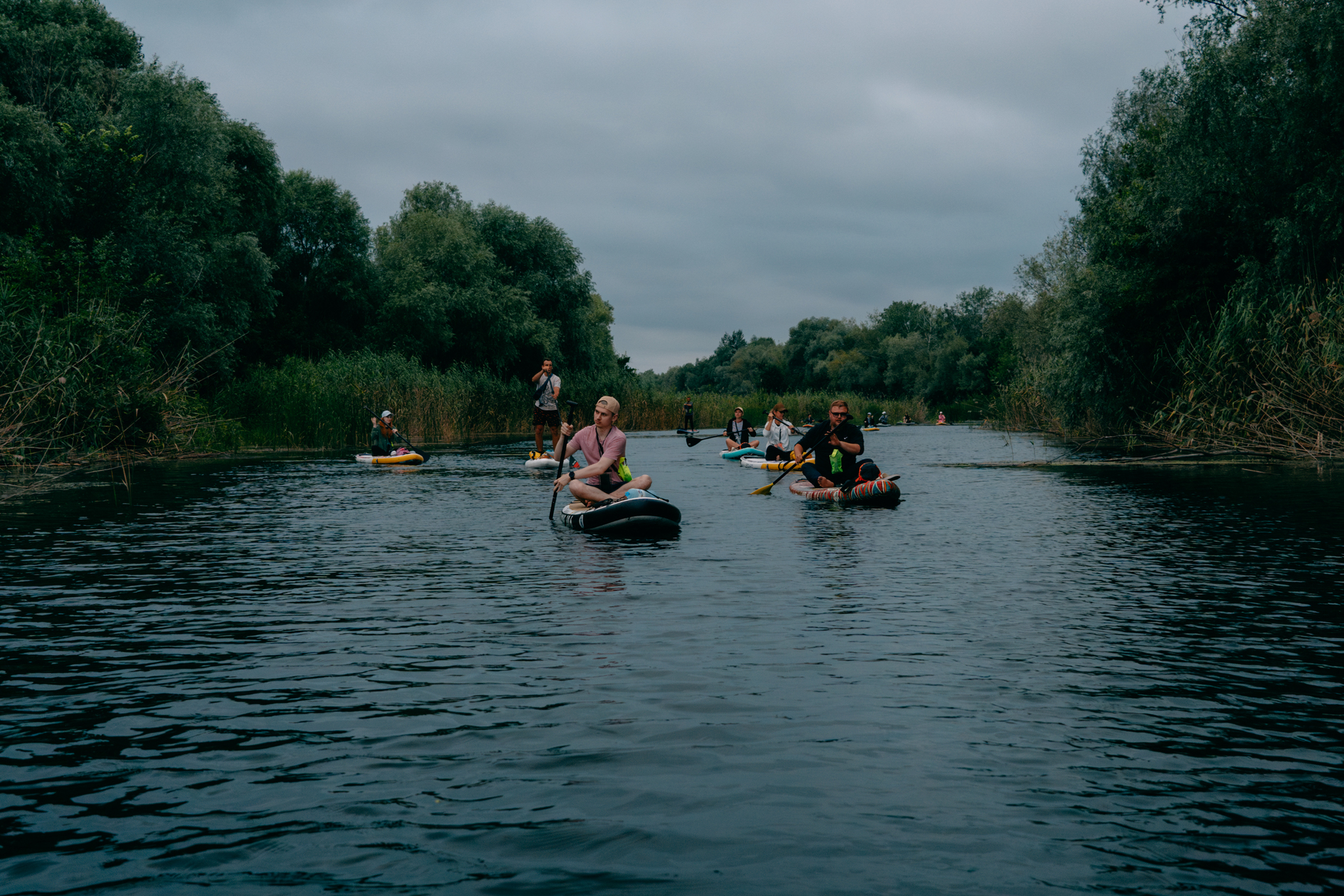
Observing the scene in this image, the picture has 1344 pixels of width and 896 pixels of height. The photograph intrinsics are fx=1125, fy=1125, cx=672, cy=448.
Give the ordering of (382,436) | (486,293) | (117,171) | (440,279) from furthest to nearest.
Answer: (440,279)
(486,293)
(117,171)
(382,436)

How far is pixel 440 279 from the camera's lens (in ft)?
187

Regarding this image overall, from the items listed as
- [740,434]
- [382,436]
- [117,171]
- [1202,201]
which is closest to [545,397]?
[382,436]

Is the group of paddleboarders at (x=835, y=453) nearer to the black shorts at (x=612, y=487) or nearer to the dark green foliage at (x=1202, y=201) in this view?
the black shorts at (x=612, y=487)

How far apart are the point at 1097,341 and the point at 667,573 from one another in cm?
2607

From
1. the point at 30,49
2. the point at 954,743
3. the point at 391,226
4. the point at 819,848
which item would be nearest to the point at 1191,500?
the point at 954,743

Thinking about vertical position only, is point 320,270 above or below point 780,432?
above

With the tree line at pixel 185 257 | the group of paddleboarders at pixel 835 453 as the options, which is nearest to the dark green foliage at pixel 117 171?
the tree line at pixel 185 257

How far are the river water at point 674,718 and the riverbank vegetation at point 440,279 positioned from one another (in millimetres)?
9752

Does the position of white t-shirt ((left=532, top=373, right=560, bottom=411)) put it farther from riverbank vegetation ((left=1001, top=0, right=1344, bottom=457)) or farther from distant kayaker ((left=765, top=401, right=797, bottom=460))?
riverbank vegetation ((left=1001, top=0, right=1344, bottom=457))

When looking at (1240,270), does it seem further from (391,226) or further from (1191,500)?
(391,226)

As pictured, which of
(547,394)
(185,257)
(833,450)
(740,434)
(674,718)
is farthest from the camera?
(185,257)

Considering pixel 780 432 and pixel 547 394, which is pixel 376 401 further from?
pixel 780 432

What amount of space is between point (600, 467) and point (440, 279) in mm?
44928

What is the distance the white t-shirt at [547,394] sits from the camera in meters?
27.2
